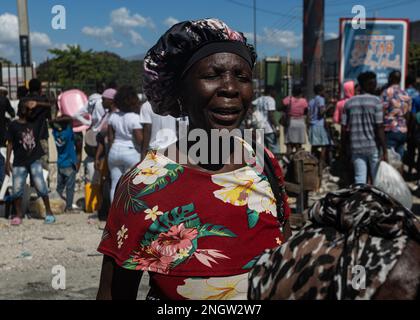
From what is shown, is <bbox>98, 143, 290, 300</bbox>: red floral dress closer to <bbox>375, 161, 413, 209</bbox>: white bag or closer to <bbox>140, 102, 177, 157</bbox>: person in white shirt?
<bbox>140, 102, 177, 157</bbox>: person in white shirt

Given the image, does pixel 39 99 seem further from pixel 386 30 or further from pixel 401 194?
pixel 386 30

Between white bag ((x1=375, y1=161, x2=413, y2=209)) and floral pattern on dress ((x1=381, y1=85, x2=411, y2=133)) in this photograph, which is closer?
white bag ((x1=375, y1=161, x2=413, y2=209))

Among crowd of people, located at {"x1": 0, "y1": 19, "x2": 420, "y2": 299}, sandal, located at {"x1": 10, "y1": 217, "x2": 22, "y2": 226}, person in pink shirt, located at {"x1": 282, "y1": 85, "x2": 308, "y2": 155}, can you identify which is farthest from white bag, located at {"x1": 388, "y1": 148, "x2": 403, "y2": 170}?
crowd of people, located at {"x1": 0, "y1": 19, "x2": 420, "y2": 299}

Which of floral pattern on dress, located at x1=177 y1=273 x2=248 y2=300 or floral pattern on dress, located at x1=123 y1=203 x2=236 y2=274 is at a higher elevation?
floral pattern on dress, located at x1=123 y1=203 x2=236 y2=274

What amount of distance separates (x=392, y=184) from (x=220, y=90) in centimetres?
445

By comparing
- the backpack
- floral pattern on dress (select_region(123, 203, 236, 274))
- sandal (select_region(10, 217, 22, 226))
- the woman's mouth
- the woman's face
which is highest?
the woman's face

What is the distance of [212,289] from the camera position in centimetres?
159

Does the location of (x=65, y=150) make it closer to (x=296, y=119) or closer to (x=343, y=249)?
(x=296, y=119)

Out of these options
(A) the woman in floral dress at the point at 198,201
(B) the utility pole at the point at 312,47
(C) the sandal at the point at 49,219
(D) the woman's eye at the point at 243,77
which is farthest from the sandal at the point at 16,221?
(B) the utility pole at the point at 312,47

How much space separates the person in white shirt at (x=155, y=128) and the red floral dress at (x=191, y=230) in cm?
402

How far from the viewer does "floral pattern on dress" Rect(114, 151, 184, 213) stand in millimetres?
1688

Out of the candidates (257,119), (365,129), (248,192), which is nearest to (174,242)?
(248,192)

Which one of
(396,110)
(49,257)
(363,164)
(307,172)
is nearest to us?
(49,257)

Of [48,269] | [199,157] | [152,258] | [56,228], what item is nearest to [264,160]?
[199,157]
